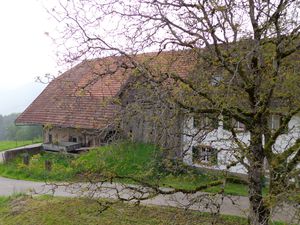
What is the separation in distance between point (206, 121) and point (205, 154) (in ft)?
2.24

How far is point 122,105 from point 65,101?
1168 millimetres

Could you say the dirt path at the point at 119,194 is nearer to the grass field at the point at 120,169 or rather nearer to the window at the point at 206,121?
the grass field at the point at 120,169

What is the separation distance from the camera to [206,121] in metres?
7.96

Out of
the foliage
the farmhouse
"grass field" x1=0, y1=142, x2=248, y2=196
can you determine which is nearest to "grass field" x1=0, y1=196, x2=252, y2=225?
"grass field" x1=0, y1=142, x2=248, y2=196

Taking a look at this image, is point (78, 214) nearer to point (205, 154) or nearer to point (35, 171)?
point (205, 154)

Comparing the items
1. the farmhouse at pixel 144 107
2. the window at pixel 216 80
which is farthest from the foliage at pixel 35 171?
the window at pixel 216 80

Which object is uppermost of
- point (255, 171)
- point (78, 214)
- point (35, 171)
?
point (255, 171)

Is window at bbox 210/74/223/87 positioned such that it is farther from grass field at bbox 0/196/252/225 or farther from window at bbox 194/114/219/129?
grass field at bbox 0/196/252/225

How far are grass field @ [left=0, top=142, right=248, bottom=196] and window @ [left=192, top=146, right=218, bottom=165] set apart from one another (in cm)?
32

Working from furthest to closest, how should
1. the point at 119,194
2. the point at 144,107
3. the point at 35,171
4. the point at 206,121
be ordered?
the point at 35,171 → the point at 119,194 → the point at 206,121 → the point at 144,107

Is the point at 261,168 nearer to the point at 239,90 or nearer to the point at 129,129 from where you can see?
the point at 239,90

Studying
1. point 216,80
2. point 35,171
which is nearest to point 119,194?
point 216,80

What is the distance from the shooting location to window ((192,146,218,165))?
24.7ft

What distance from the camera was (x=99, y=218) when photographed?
12.4m
